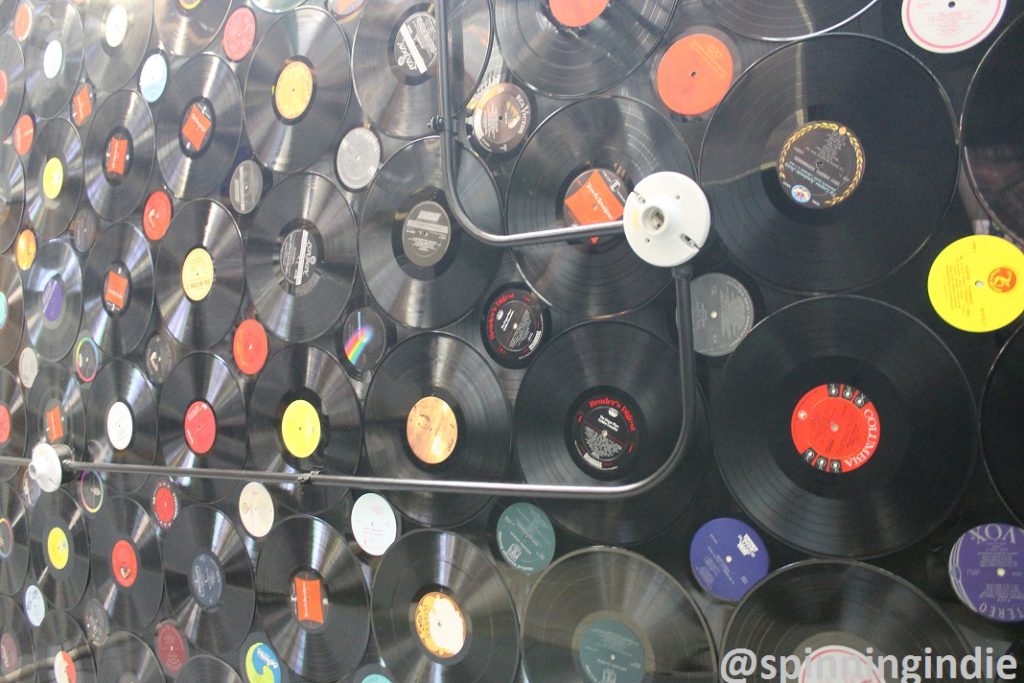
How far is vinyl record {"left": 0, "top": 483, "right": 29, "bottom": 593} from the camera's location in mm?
2250

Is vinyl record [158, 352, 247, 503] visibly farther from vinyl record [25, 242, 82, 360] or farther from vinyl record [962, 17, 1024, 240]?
vinyl record [962, 17, 1024, 240]

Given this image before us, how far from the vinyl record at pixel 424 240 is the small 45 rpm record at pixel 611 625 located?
494 millimetres

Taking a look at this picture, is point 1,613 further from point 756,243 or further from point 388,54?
point 756,243

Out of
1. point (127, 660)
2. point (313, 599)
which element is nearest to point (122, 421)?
point (127, 660)

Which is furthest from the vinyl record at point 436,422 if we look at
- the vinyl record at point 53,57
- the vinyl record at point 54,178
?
the vinyl record at point 53,57

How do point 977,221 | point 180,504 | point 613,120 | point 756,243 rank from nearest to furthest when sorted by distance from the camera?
point 977,221, point 756,243, point 613,120, point 180,504

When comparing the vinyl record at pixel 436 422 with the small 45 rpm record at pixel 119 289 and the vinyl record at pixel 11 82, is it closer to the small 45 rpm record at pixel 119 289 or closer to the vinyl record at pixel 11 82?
the small 45 rpm record at pixel 119 289

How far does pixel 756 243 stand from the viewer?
1.02 m

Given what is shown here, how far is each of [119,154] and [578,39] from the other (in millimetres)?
1354

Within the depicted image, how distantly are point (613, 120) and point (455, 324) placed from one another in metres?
0.44

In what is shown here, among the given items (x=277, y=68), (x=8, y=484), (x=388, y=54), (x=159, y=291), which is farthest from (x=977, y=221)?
(x=8, y=484)

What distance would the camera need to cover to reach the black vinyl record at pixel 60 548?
2.05 meters

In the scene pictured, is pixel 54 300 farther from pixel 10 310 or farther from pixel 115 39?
pixel 115 39

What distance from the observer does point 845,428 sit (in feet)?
3.14
